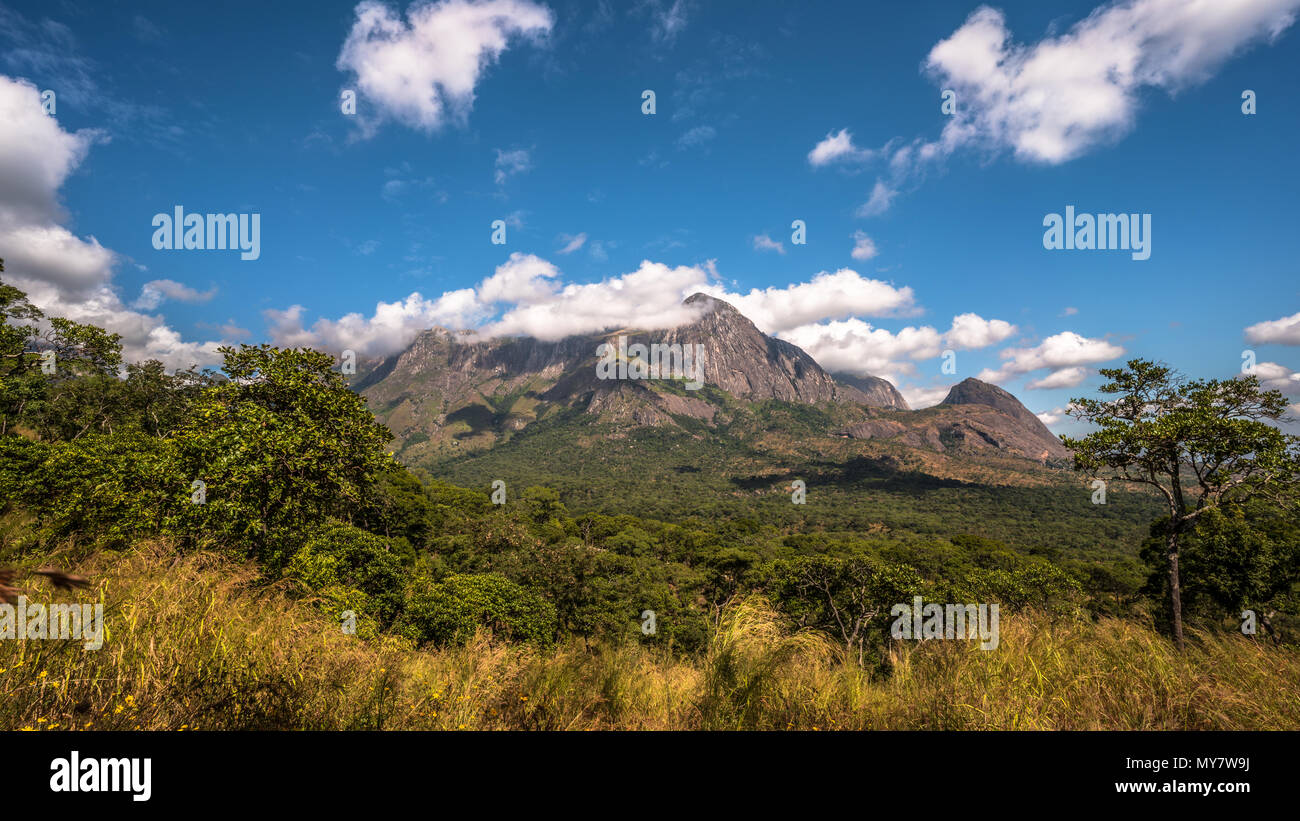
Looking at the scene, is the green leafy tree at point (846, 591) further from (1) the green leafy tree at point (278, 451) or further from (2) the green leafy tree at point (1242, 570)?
(1) the green leafy tree at point (278, 451)

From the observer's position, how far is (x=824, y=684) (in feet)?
12.9

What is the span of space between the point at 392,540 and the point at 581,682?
111 feet

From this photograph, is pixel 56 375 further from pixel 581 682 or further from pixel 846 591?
pixel 846 591

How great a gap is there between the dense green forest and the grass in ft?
2.77

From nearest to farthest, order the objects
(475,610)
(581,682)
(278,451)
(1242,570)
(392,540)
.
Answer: (581,682)
(278,451)
(475,610)
(1242,570)
(392,540)

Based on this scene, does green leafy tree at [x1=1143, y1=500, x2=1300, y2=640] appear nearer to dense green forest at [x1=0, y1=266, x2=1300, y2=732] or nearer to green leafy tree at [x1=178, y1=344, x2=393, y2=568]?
dense green forest at [x1=0, y1=266, x2=1300, y2=732]

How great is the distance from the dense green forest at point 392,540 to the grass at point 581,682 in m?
0.84

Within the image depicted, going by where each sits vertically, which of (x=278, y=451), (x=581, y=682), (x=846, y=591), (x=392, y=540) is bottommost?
(x=846, y=591)

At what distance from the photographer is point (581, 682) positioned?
417 centimetres

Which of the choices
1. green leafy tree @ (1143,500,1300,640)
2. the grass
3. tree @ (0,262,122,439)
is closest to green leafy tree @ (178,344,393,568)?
the grass

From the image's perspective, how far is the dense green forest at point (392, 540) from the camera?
10.7m

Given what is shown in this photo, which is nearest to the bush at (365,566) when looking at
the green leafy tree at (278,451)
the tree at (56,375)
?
the green leafy tree at (278,451)

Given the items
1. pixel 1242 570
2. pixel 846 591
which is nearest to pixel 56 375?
pixel 846 591

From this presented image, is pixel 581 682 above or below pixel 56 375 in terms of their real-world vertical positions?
below
